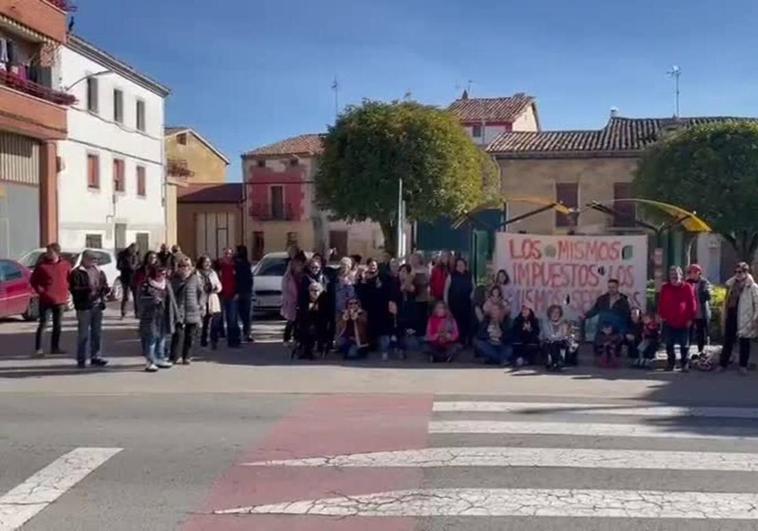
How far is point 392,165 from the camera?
23.3 m

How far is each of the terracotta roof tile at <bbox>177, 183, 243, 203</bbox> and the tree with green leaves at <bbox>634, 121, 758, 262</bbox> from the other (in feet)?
128

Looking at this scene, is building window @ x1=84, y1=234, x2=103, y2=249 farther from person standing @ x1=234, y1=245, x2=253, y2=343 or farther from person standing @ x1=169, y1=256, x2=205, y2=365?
person standing @ x1=169, y1=256, x2=205, y2=365

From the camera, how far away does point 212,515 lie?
6.45 meters

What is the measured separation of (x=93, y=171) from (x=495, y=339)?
76.1 ft

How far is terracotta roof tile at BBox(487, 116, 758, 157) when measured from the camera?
37094 mm

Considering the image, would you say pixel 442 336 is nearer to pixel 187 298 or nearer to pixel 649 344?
pixel 649 344

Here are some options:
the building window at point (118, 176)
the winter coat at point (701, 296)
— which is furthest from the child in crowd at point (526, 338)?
the building window at point (118, 176)

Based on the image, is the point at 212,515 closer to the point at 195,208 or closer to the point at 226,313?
the point at 226,313

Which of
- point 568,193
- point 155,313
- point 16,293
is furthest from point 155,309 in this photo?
point 568,193

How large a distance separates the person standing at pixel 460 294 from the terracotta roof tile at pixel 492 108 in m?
45.3

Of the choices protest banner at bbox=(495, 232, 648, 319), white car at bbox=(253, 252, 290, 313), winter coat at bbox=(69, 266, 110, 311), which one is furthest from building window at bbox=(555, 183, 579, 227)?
winter coat at bbox=(69, 266, 110, 311)

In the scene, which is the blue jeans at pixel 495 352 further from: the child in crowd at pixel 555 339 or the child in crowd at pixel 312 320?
the child in crowd at pixel 312 320

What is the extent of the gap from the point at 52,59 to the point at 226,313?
1659cm

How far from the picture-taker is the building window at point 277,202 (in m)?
59.6
